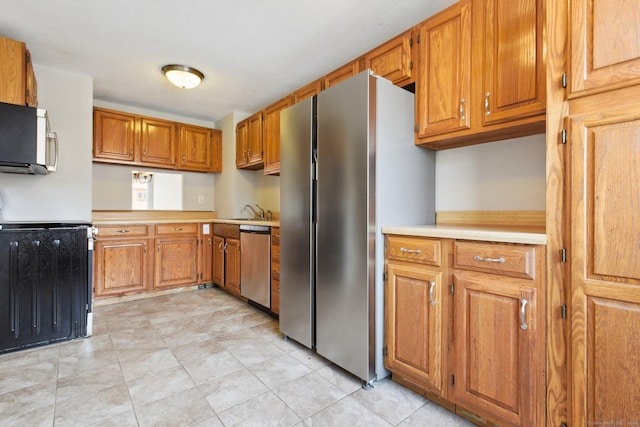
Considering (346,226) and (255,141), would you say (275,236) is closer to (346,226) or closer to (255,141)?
(346,226)

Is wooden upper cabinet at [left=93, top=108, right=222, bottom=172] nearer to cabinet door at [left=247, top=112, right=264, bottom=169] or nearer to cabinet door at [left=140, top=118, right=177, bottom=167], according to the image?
cabinet door at [left=140, top=118, right=177, bottom=167]

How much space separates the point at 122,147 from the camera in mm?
3703

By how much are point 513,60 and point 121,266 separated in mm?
3912

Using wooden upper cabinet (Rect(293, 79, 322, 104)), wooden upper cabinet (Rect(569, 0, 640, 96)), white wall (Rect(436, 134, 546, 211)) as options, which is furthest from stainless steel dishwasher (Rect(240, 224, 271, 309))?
wooden upper cabinet (Rect(569, 0, 640, 96))

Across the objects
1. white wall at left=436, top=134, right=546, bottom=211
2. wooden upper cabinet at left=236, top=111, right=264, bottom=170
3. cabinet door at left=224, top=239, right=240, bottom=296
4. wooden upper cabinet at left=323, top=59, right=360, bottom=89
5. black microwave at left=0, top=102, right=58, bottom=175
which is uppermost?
Result: wooden upper cabinet at left=323, top=59, right=360, bottom=89

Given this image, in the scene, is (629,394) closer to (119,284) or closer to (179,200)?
(119,284)

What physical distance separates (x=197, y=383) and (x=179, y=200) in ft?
10.1

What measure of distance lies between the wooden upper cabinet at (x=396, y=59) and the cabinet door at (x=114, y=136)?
120 inches

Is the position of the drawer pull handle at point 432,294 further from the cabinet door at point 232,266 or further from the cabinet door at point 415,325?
the cabinet door at point 232,266

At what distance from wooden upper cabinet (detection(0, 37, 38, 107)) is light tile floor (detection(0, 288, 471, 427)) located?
72.8 inches

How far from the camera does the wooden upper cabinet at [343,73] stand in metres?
2.52

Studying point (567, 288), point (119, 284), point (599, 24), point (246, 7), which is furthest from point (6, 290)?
point (599, 24)

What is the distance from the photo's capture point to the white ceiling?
199 cm

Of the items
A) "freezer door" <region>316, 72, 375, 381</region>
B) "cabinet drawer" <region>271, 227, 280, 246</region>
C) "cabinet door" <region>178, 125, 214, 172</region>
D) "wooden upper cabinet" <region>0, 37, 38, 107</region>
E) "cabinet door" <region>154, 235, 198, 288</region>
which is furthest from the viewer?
"cabinet door" <region>178, 125, 214, 172</region>
